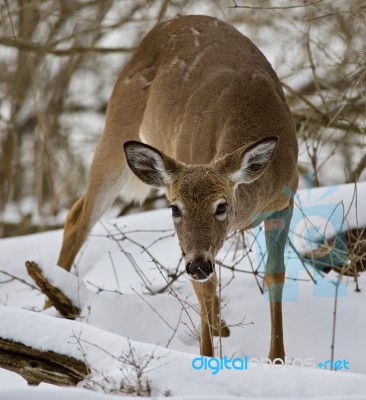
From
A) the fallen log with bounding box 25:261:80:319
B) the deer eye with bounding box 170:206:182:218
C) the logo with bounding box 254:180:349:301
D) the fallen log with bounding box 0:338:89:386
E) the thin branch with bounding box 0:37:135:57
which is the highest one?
the thin branch with bounding box 0:37:135:57

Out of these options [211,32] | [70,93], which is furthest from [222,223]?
[70,93]

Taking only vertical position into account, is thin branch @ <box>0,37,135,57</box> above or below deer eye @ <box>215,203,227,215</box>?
above

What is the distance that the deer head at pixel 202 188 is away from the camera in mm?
4844

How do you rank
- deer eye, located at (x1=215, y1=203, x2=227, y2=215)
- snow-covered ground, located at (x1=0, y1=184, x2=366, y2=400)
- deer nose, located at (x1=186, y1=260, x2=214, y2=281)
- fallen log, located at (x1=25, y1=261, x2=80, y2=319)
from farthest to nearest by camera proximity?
fallen log, located at (x1=25, y1=261, x2=80, y2=319) → deer eye, located at (x1=215, y1=203, x2=227, y2=215) → deer nose, located at (x1=186, y1=260, x2=214, y2=281) → snow-covered ground, located at (x1=0, y1=184, x2=366, y2=400)

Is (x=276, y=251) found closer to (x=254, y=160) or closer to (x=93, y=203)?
(x=254, y=160)

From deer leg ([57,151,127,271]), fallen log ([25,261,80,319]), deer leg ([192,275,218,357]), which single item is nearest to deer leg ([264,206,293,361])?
deer leg ([192,275,218,357])

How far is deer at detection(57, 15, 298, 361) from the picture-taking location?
199 inches

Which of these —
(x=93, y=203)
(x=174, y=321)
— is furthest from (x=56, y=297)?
(x=93, y=203)

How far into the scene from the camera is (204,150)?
5.92 metres

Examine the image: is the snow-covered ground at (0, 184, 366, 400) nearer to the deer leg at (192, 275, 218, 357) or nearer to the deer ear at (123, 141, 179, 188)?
the deer leg at (192, 275, 218, 357)

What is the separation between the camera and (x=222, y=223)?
16.6 ft

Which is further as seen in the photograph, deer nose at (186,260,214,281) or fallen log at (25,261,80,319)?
fallen log at (25,261,80,319)

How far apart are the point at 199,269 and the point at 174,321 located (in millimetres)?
1668

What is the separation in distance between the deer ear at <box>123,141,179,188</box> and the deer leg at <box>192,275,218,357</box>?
26.5 inches
